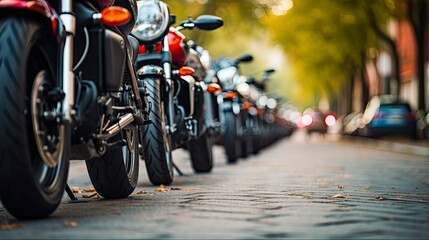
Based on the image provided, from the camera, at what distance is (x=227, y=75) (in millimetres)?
16719

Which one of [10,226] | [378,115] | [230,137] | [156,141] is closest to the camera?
[10,226]

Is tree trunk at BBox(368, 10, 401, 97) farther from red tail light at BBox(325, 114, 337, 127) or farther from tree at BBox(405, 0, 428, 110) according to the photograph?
red tail light at BBox(325, 114, 337, 127)

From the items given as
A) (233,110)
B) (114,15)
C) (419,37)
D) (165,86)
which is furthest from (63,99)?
(419,37)

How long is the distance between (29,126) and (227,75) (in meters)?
11.7

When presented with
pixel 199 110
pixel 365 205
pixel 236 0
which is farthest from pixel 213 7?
pixel 365 205

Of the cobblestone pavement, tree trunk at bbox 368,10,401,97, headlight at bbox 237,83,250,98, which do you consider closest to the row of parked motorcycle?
the cobblestone pavement

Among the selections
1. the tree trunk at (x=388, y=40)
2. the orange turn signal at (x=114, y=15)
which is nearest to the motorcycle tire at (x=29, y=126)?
the orange turn signal at (x=114, y=15)

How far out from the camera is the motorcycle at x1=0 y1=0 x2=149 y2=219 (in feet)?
15.9

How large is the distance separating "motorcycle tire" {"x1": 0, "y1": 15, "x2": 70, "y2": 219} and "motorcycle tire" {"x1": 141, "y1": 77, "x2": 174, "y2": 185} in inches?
136

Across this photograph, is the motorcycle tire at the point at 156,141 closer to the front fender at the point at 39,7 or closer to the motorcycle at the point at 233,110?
the front fender at the point at 39,7

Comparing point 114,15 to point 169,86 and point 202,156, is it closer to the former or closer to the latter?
point 169,86

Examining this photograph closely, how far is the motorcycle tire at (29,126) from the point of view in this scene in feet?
15.8

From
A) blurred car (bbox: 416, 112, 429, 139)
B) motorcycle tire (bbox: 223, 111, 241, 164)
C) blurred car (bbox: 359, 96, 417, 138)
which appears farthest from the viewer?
blurred car (bbox: 359, 96, 417, 138)

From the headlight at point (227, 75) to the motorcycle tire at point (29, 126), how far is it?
11.2 meters
